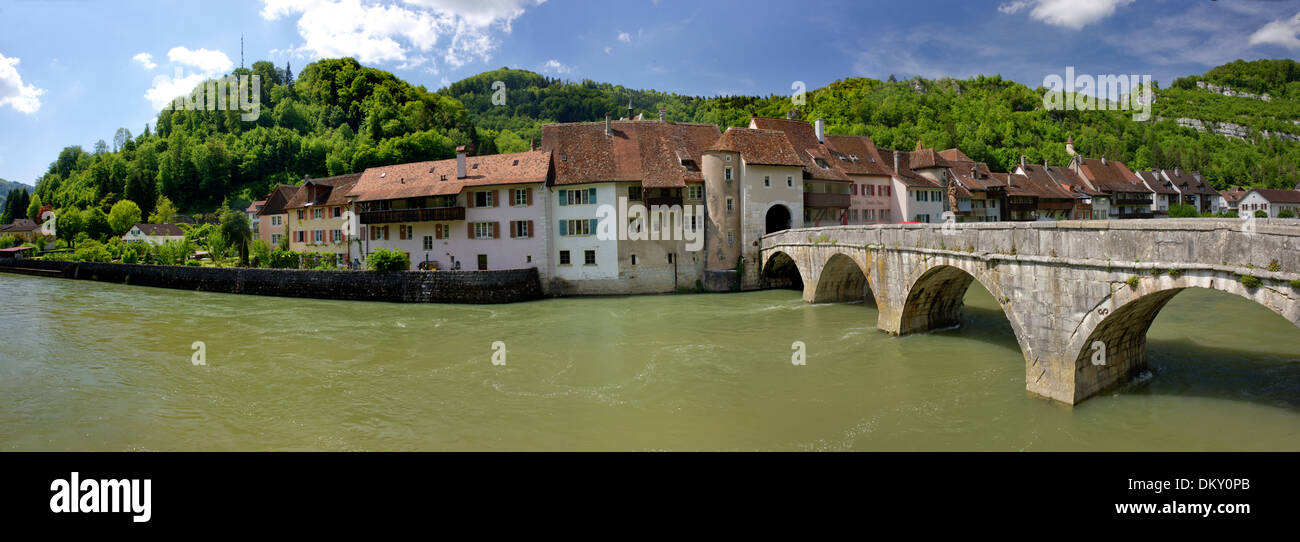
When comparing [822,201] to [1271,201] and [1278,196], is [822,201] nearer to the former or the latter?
[1271,201]

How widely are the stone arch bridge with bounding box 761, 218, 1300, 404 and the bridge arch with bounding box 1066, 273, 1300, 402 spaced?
0.07 ft

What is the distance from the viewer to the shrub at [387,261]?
133ft

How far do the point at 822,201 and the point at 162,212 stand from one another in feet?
319

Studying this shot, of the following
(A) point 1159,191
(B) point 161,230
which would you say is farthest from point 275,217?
(A) point 1159,191

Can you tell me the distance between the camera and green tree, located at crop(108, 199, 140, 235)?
86.1 m

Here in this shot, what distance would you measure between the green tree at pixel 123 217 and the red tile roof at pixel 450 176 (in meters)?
60.9

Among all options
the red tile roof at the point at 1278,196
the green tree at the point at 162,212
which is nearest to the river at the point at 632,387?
the green tree at the point at 162,212

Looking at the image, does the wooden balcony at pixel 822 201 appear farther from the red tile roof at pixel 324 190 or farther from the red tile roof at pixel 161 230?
the red tile roof at pixel 161 230

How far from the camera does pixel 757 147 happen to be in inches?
1641

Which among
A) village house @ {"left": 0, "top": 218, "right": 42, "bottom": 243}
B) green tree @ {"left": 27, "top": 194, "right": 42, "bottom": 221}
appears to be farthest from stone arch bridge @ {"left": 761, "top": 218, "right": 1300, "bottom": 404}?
green tree @ {"left": 27, "top": 194, "right": 42, "bottom": 221}

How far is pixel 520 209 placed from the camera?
41188 mm

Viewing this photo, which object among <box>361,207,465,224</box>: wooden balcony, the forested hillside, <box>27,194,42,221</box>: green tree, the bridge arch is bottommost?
the bridge arch

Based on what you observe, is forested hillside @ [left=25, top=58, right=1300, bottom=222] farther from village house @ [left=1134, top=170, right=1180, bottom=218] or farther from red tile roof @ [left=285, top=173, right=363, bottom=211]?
red tile roof @ [left=285, top=173, right=363, bottom=211]

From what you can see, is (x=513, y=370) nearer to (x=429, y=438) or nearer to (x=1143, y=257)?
(x=429, y=438)
